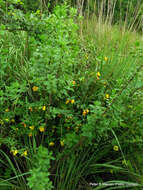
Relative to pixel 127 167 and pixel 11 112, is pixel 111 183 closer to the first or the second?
pixel 127 167

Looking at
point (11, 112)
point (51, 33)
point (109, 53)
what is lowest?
point (11, 112)

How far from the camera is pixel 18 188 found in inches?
51.7

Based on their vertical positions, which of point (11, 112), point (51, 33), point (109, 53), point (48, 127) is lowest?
point (48, 127)

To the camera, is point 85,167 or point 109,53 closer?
point 85,167

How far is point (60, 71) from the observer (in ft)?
4.68

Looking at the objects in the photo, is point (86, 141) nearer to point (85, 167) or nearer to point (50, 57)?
point (85, 167)

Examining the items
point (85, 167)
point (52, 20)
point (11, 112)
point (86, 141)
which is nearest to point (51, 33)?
point (52, 20)

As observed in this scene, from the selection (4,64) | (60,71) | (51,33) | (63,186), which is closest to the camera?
(63,186)

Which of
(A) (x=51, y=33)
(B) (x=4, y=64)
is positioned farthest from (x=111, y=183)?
(A) (x=51, y=33)

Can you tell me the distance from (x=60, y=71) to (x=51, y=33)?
0.47 metres

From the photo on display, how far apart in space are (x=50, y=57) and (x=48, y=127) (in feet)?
1.78

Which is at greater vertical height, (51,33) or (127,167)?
(51,33)

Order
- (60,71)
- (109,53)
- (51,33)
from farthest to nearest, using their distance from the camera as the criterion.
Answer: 1. (109,53)
2. (51,33)
3. (60,71)

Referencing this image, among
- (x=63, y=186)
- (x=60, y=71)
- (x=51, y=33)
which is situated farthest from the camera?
(x=51, y=33)
